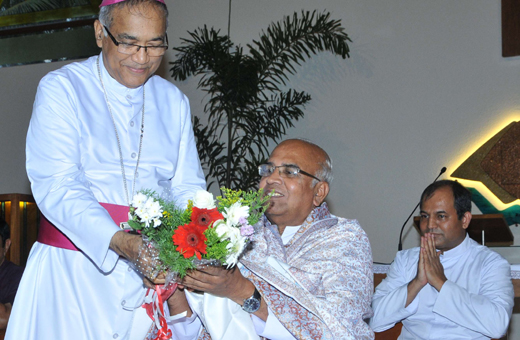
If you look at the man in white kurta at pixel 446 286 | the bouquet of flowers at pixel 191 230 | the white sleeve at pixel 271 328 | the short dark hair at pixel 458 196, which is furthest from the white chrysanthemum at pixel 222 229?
the short dark hair at pixel 458 196

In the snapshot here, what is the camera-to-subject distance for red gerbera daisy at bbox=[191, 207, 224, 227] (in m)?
2.04

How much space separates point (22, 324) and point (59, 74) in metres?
0.96

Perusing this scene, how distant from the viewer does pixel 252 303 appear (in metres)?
2.57

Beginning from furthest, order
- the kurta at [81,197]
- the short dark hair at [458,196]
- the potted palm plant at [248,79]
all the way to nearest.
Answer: the potted palm plant at [248,79] → the short dark hair at [458,196] → the kurta at [81,197]

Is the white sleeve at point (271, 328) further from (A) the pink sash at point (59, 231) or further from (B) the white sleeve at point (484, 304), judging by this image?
(B) the white sleeve at point (484, 304)

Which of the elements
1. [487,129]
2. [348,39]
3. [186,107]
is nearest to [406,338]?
[186,107]

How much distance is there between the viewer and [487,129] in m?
7.09

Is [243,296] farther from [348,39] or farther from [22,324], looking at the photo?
[348,39]

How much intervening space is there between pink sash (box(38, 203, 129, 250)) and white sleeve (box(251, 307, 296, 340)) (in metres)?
0.70

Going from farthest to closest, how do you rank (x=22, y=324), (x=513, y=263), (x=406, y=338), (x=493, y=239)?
(x=493, y=239) < (x=513, y=263) < (x=406, y=338) < (x=22, y=324)

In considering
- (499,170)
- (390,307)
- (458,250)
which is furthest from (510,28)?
(390,307)

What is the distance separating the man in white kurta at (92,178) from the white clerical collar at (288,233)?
3.06 feet

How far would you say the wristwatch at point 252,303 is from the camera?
256 centimetres

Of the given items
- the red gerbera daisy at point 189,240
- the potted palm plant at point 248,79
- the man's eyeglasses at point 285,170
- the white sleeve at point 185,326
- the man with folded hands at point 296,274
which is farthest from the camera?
the potted palm plant at point 248,79
